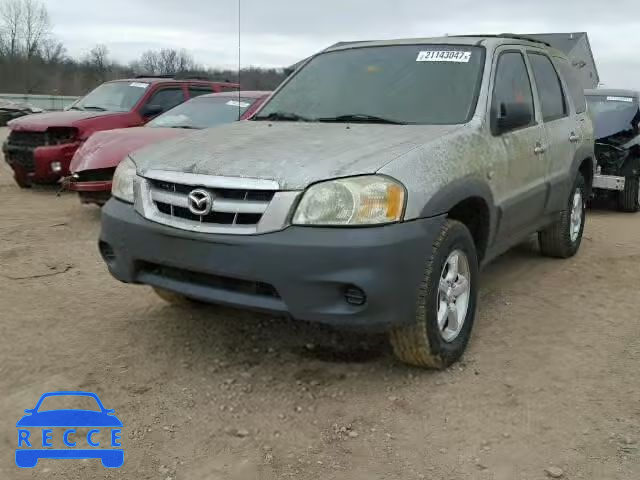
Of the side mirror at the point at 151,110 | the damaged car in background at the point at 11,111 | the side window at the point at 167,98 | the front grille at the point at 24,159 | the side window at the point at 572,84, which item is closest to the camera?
the side window at the point at 572,84

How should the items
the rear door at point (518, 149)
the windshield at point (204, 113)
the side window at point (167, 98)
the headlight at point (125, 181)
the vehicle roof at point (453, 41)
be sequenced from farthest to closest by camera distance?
the side window at point (167, 98)
the windshield at point (204, 113)
the vehicle roof at point (453, 41)
the rear door at point (518, 149)
the headlight at point (125, 181)

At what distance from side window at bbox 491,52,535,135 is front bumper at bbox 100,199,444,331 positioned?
108 centimetres

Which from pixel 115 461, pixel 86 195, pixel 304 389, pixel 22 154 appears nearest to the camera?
pixel 115 461

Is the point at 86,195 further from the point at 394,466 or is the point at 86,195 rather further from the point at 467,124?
the point at 394,466

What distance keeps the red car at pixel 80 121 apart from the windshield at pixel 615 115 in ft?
19.3

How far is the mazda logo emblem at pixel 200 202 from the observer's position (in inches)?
120

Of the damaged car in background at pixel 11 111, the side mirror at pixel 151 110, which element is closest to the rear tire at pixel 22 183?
the side mirror at pixel 151 110

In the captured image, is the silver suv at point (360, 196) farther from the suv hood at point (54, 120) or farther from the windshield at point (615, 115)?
the windshield at point (615, 115)

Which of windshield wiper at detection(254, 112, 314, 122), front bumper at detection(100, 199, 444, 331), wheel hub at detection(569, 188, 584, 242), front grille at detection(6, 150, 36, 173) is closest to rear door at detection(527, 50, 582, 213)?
wheel hub at detection(569, 188, 584, 242)

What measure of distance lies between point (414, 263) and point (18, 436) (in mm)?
1920

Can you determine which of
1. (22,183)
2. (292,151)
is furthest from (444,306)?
(22,183)

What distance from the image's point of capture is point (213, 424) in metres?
2.94

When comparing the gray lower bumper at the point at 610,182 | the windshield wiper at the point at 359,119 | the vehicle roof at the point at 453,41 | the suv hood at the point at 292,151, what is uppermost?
the vehicle roof at the point at 453,41

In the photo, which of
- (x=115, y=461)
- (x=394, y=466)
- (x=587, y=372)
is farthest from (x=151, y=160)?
(x=587, y=372)
